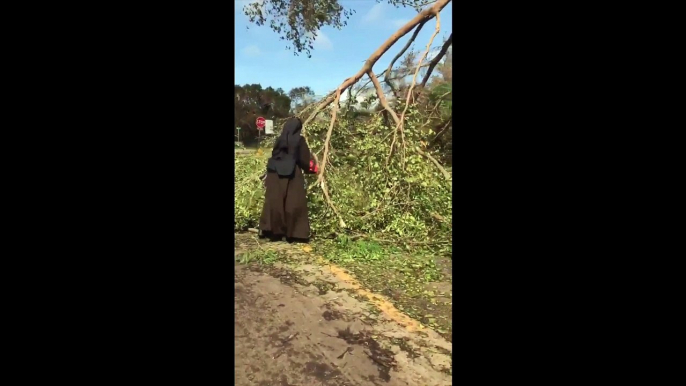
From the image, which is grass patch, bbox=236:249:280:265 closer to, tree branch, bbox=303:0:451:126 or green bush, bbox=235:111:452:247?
green bush, bbox=235:111:452:247

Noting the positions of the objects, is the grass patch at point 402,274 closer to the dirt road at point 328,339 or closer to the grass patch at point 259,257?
the dirt road at point 328,339

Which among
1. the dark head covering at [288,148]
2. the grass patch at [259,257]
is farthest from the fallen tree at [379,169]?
the grass patch at [259,257]

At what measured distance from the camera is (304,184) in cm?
540

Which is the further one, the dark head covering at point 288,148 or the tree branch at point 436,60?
the tree branch at point 436,60

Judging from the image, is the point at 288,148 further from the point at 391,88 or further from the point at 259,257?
the point at 391,88

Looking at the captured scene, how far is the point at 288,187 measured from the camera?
17.6 feet

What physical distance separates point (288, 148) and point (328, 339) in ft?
9.62

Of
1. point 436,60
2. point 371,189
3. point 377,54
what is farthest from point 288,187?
point 436,60

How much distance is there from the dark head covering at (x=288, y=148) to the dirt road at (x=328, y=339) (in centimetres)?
163

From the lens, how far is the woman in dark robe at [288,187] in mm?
5281

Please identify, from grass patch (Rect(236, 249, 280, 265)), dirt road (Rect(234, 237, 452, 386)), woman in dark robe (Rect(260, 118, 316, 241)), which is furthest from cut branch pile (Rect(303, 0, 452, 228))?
dirt road (Rect(234, 237, 452, 386))

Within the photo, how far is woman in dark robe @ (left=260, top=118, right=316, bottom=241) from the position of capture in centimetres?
528
